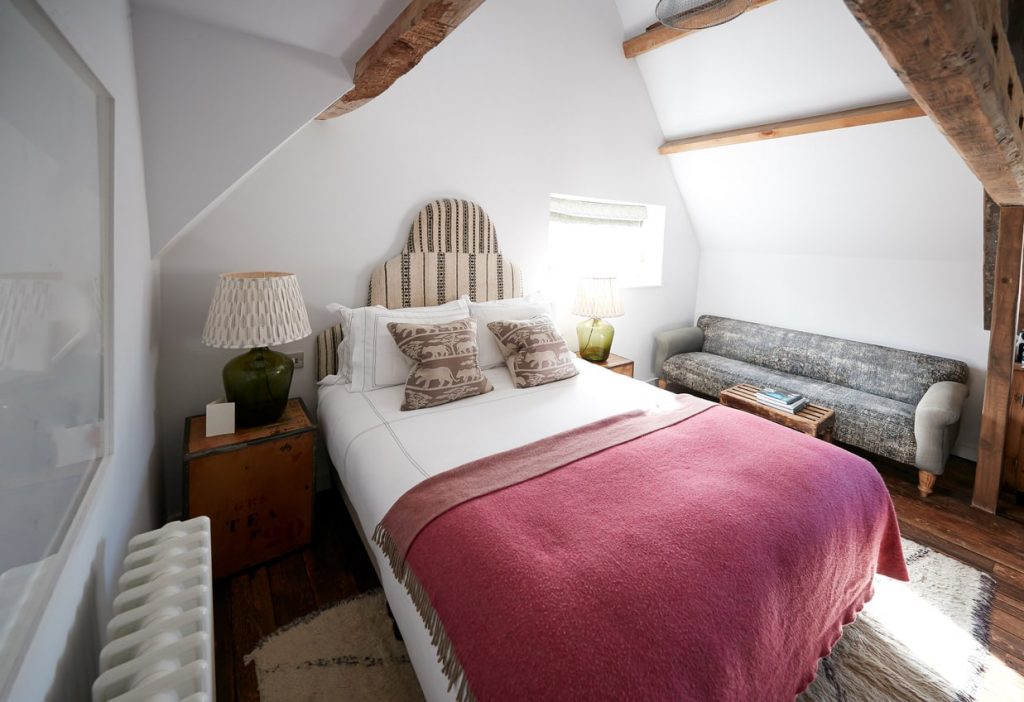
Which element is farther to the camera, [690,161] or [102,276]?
[690,161]

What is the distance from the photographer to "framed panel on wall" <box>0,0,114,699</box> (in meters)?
0.57

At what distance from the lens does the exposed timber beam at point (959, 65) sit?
88cm

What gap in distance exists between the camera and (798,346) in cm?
352

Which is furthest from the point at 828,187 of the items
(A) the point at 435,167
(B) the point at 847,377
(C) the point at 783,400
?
(A) the point at 435,167

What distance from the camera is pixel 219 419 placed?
183 cm

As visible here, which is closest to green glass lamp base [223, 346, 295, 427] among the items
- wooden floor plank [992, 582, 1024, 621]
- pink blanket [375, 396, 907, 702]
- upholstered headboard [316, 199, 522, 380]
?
upholstered headboard [316, 199, 522, 380]

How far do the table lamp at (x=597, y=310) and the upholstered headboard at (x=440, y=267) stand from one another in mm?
574

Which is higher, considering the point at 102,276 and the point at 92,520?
the point at 102,276

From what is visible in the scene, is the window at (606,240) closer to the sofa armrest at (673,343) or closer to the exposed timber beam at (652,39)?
the sofa armrest at (673,343)

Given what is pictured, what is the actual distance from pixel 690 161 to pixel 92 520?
13.2 feet

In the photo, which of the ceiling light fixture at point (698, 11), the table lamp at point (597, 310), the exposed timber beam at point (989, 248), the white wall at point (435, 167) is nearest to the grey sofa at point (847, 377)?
the exposed timber beam at point (989, 248)

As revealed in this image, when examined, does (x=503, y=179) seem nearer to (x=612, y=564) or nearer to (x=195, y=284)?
(x=195, y=284)

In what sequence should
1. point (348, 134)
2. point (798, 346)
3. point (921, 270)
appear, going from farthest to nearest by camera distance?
point (798, 346) < point (921, 270) < point (348, 134)

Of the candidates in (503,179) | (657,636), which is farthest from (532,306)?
(657,636)
